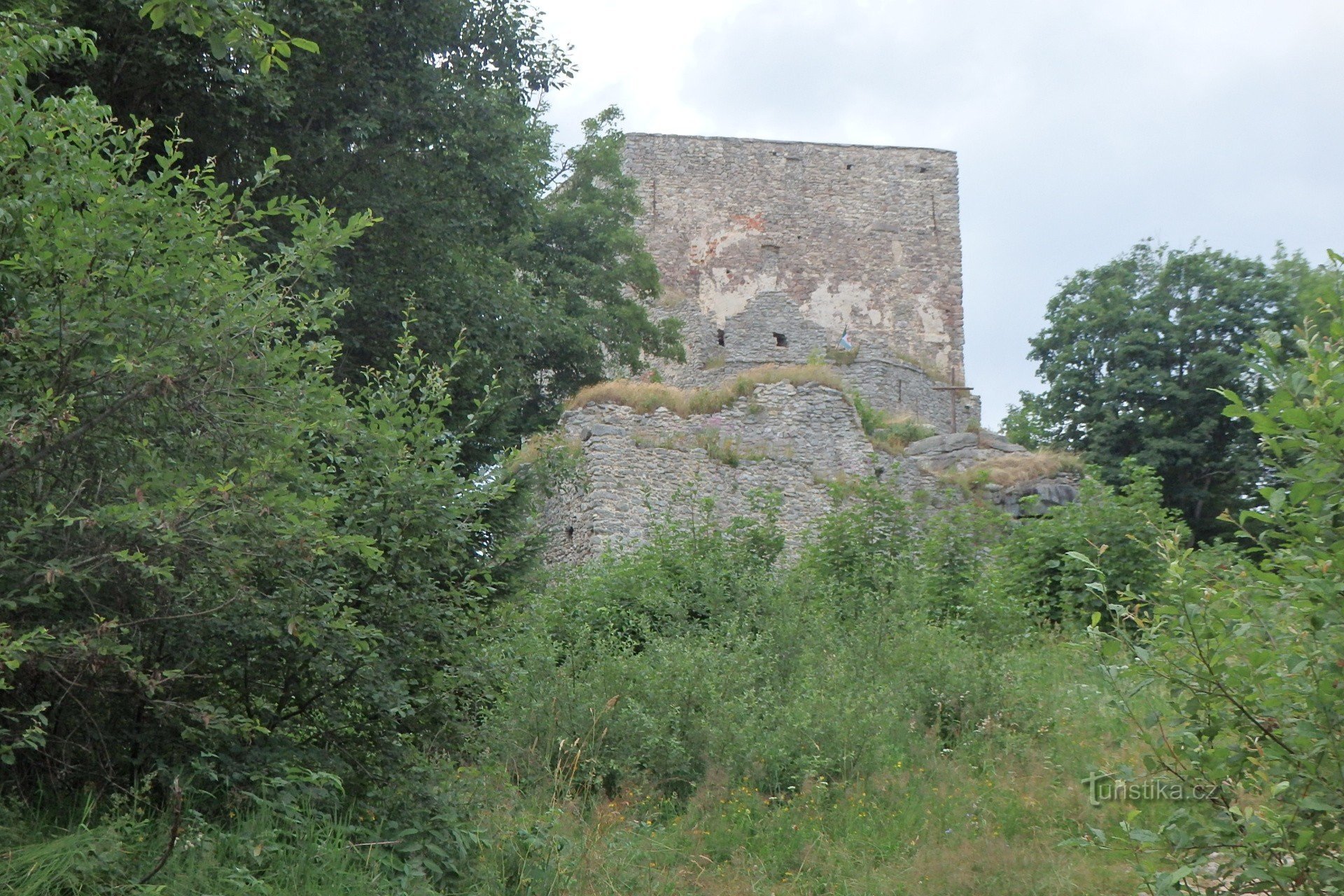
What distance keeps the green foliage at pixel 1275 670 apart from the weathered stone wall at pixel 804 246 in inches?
995

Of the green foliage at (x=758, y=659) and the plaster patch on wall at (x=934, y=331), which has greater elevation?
the plaster patch on wall at (x=934, y=331)

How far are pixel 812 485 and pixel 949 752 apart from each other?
8899mm

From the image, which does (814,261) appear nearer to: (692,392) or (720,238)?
(720,238)

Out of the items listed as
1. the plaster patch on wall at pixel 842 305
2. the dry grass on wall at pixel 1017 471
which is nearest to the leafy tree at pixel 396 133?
the dry grass on wall at pixel 1017 471

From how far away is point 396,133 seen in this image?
1025 centimetres

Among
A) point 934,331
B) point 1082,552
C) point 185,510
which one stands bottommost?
point 1082,552

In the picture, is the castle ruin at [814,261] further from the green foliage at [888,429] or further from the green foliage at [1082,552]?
the green foliage at [1082,552]

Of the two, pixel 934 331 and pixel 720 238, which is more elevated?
pixel 720 238

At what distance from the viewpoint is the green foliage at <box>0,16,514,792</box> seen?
4.01 m

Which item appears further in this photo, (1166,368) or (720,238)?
(720,238)

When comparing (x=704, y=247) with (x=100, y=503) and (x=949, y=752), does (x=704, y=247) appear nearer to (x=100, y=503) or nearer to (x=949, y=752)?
(x=949, y=752)

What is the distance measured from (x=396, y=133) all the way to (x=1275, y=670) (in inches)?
331

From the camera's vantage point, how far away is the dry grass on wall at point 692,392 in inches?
653

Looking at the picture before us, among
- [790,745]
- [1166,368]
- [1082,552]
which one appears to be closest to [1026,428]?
[1166,368]
